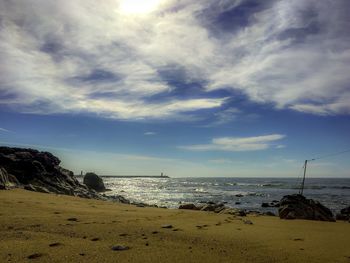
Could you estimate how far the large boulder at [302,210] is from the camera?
17.3 meters

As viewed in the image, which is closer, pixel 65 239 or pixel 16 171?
pixel 65 239

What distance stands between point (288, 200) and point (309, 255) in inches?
499

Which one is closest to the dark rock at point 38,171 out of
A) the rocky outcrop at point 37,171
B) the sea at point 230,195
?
the rocky outcrop at point 37,171

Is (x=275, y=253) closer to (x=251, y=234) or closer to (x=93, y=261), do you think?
(x=251, y=234)

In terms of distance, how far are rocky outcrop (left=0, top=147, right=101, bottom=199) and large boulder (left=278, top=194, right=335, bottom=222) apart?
58.1ft

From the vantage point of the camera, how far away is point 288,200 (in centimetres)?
1919

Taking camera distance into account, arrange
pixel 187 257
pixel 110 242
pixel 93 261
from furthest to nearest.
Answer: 1. pixel 110 242
2. pixel 187 257
3. pixel 93 261

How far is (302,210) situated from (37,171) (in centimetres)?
2317

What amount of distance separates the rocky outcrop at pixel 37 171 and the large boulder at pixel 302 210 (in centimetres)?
1770

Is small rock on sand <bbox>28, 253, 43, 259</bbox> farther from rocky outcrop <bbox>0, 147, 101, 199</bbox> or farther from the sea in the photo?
the sea

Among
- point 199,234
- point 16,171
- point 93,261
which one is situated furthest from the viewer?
point 16,171

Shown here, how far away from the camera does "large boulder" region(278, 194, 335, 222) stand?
56.9 ft

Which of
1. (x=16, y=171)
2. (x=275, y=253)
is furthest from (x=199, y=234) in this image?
(x=16, y=171)

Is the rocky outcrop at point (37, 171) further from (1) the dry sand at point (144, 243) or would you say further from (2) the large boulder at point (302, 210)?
(1) the dry sand at point (144, 243)
